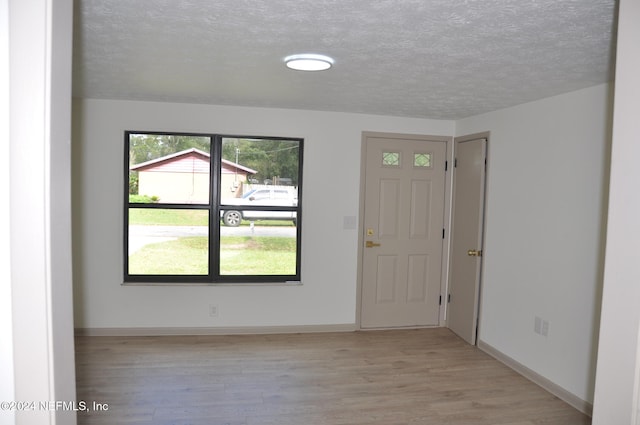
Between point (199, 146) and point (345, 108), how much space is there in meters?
1.57

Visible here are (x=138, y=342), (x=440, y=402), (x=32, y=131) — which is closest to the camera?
(x=32, y=131)

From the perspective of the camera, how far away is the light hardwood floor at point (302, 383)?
116 inches

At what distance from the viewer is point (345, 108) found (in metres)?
4.30

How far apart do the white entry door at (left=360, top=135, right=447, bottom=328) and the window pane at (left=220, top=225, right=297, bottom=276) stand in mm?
856

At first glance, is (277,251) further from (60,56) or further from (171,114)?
(60,56)

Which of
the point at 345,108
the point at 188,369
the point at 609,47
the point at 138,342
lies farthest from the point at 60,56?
the point at 138,342

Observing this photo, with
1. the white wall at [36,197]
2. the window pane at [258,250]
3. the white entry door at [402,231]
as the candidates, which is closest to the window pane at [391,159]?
the white entry door at [402,231]

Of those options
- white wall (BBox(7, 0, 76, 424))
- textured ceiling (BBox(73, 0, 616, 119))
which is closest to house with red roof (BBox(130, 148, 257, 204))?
textured ceiling (BBox(73, 0, 616, 119))

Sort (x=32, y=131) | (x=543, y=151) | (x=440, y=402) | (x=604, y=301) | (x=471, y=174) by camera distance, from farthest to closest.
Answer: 1. (x=471, y=174)
2. (x=543, y=151)
3. (x=440, y=402)
4. (x=604, y=301)
5. (x=32, y=131)

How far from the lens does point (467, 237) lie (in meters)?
4.52

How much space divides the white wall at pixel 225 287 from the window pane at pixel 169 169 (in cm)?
12

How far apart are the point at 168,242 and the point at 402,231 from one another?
257cm

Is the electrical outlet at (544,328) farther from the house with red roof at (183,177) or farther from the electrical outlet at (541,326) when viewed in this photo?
the house with red roof at (183,177)

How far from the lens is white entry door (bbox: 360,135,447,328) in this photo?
4723 mm
